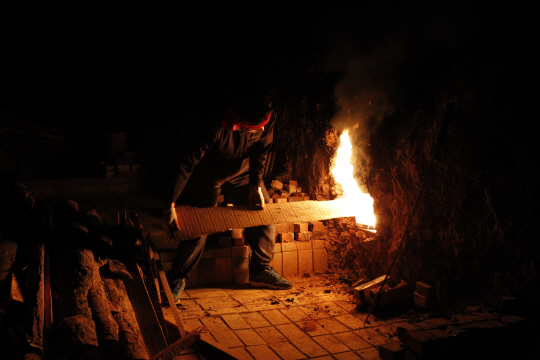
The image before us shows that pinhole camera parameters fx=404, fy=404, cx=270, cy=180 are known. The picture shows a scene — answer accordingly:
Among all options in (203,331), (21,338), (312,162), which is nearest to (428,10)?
(312,162)

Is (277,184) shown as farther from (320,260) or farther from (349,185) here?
(320,260)

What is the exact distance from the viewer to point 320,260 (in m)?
5.68

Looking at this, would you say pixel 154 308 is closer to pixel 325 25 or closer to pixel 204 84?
pixel 325 25

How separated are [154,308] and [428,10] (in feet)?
13.1

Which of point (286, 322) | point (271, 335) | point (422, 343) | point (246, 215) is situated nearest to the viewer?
point (422, 343)

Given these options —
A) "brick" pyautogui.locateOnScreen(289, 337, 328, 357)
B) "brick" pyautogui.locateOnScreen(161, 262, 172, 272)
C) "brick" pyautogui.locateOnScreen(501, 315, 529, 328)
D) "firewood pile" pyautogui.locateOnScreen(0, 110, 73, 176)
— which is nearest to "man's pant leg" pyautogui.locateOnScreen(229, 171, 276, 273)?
"brick" pyautogui.locateOnScreen(161, 262, 172, 272)

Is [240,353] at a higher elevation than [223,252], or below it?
below

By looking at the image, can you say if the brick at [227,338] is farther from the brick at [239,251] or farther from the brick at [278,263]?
the brick at [278,263]

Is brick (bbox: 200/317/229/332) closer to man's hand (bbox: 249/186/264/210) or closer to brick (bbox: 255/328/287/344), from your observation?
brick (bbox: 255/328/287/344)

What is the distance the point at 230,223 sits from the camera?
4352mm

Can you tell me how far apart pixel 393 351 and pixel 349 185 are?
2.69m

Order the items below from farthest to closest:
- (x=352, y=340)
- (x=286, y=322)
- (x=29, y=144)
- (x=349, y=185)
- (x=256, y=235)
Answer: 1. (x=29, y=144)
2. (x=349, y=185)
3. (x=256, y=235)
4. (x=286, y=322)
5. (x=352, y=340)

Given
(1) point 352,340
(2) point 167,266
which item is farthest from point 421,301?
(2) point 167,266

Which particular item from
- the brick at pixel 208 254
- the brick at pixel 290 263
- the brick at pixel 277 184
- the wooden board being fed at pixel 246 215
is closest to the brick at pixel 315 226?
the brick at pixel 290 263
